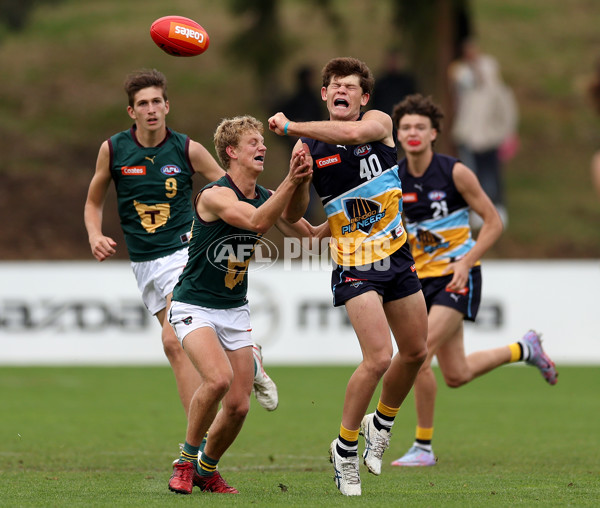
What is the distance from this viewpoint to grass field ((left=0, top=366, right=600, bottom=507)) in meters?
6.07

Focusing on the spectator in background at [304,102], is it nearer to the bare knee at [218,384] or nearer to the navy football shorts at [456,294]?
the navy football shorts at [456,294]

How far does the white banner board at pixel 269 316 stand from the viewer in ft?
48.3

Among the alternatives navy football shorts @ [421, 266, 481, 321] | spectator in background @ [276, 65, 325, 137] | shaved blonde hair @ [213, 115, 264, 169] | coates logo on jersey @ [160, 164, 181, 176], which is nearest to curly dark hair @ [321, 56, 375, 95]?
shaved blonde hair @ [213, 115, 264, 169]

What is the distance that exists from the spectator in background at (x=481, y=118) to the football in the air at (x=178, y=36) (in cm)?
1264

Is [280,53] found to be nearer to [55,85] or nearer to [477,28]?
[55,85]

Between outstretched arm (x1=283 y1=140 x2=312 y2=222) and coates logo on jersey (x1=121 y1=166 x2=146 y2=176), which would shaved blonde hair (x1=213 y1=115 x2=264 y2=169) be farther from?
coates logo on jersey (x1=121 y1=166 x2=146 y2=176)

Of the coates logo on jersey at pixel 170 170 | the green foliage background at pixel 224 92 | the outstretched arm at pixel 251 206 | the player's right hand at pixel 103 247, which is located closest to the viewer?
the outstretched arm at pixel 251 206

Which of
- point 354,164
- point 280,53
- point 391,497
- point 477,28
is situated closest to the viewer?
point 391,497

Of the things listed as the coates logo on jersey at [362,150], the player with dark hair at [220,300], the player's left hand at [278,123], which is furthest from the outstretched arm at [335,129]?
the player with dark hair at [220,300]

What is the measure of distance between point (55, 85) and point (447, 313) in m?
22.7

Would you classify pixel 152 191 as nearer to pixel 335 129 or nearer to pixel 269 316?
pixel 335 129

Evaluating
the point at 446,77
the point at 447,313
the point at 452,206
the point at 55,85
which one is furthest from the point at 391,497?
the point at 55,85

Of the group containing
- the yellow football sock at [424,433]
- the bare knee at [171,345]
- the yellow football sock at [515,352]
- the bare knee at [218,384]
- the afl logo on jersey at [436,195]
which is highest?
the afl logo on jersey at [436,195]

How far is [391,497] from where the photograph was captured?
5.98 metres
